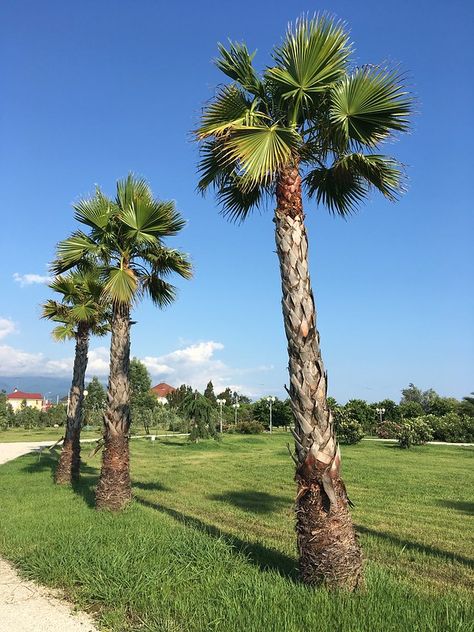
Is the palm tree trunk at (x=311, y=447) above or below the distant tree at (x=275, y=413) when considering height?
below

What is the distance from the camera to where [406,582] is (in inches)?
223

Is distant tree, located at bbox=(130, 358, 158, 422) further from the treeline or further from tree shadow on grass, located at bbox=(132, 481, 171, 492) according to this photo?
tree shadow on grass, located at bbox=(132, 481, 171, 492)

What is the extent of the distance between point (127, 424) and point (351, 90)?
7415mm

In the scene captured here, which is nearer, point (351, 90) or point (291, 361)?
point (291, 361)

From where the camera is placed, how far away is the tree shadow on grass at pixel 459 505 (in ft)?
35.7

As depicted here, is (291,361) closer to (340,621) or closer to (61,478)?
(340,621)

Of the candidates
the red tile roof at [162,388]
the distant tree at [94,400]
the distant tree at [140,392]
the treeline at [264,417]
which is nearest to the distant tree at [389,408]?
the treeline at [264,417]

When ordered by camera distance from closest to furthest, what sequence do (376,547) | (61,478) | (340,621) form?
(340,621) → (376,547) → (61,478)

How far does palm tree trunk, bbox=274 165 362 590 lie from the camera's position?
500 centimetres

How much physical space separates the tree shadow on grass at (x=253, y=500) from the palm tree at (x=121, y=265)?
2.71m

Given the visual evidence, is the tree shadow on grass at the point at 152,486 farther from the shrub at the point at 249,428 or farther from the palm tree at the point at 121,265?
the shrub at the point at 249,428

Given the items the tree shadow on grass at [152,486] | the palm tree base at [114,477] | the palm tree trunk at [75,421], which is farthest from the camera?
the palm tree trunk at [75,421]

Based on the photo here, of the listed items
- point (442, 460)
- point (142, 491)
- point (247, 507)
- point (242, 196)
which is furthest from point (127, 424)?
point (442, 460)

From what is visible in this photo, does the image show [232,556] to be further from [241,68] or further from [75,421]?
[75,421]
